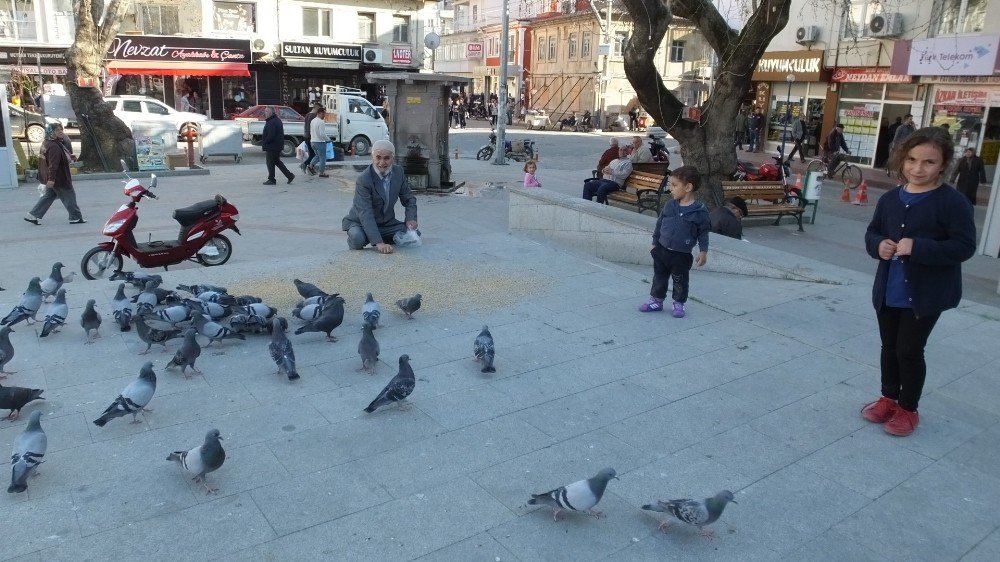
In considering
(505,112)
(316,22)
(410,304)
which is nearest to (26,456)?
(410,304)

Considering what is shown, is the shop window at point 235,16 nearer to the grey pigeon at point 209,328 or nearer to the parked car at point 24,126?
the parked car at point 24,126

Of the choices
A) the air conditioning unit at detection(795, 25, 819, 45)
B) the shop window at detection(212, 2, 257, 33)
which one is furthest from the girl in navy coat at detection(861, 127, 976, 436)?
Answer: the shop window at detection(212, 2, 257, 33)

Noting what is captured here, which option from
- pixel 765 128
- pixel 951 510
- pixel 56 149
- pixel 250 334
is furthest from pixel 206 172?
pixel 765 128

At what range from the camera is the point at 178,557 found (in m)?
2.89

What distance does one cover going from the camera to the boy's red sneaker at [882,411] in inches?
165

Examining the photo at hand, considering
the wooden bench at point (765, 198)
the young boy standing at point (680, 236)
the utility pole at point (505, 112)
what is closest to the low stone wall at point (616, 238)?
the young boy standing at point (680, 236)

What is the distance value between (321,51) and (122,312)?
32.0 metres

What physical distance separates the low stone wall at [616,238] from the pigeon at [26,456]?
249 inches

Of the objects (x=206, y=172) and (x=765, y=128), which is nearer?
(x=206, y=172)

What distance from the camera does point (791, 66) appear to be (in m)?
25.4

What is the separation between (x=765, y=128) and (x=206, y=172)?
20.2 metres

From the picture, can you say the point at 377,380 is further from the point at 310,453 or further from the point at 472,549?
the point at 472,549

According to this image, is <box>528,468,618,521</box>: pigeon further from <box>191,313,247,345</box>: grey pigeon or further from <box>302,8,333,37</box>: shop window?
<box>302,8,333,37</box>: shop window

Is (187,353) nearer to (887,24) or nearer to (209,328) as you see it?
(209,328)
